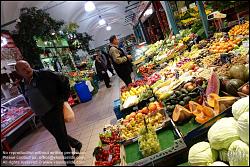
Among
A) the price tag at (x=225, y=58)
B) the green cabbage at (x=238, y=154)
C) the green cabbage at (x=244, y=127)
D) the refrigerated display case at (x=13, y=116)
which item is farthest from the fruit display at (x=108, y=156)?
the refrigerated display case at (x=13, y=116)

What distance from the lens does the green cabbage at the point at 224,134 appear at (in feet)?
6.66

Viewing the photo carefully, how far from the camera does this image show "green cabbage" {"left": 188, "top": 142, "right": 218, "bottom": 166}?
2.14m

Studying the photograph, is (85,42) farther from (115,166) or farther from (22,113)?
(115,166)

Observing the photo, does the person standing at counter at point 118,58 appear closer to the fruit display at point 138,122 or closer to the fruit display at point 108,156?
the fruit display at point 138,122

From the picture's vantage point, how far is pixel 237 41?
5012 mm

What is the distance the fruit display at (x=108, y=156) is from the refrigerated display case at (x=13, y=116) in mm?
5327

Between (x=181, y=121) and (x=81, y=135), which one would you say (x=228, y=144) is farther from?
(x=81, y=135)

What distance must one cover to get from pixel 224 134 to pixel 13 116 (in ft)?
26.4

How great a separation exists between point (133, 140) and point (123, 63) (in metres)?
4.30

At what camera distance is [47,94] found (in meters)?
4.39

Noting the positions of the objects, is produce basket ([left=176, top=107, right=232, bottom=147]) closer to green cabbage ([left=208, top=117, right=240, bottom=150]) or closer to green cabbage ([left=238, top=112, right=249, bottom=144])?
green cabbage ([left=208, top=117, right=240, bottom=150])

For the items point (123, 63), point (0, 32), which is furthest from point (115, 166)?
point (0, 32)

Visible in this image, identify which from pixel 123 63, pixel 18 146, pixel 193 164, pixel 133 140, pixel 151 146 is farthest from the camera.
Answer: pixel 18 146

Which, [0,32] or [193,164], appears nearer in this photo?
[193,164]
